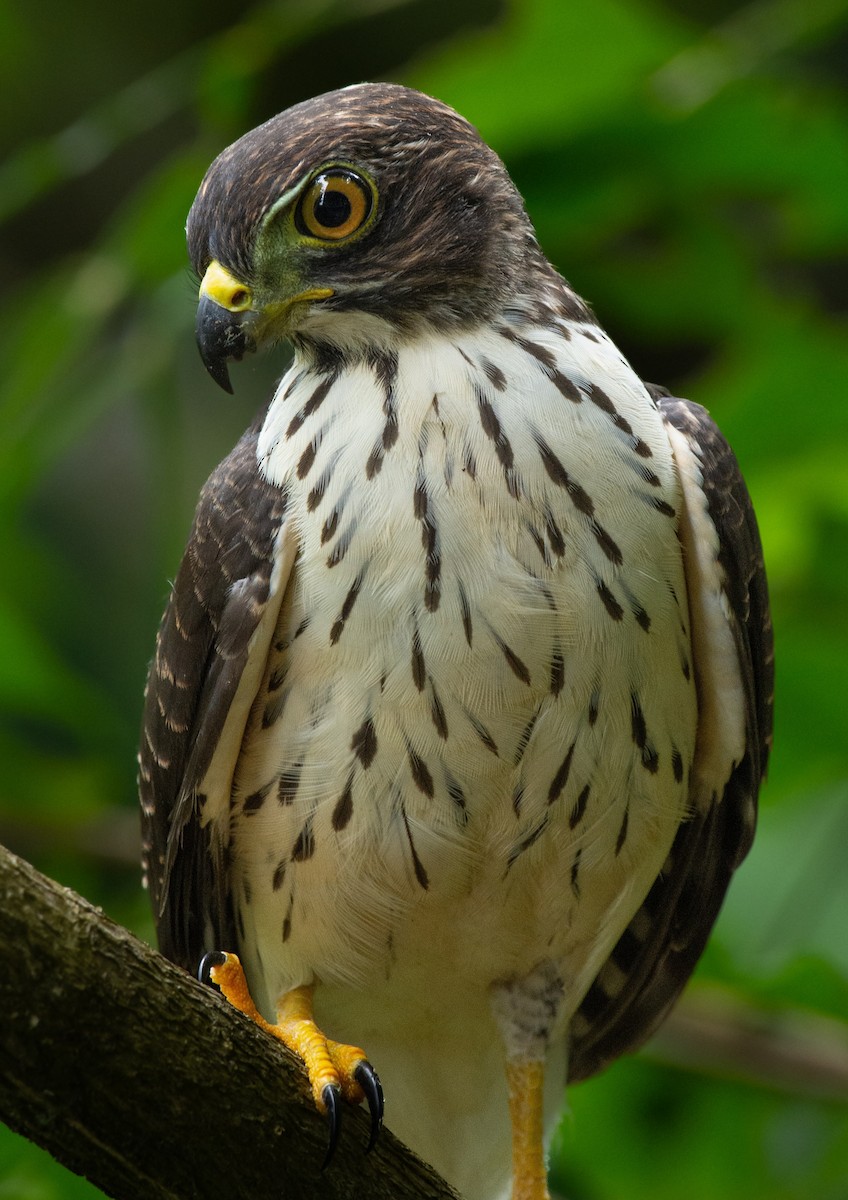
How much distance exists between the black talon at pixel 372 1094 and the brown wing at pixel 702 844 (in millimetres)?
1148

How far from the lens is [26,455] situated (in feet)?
18.2

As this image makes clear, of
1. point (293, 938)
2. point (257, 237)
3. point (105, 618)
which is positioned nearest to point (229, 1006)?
point (293, 938)

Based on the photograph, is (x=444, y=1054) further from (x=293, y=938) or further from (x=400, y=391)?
(x=400, y=391)

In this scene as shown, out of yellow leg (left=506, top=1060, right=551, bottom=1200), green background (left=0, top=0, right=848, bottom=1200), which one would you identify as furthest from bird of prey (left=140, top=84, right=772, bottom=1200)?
green background (left=0, top=0, right=848, bottom=1200)

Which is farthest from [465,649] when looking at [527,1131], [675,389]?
[675,389]

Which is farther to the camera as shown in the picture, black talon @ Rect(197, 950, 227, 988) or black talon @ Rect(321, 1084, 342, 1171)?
black talon @ Rect(197, 950, 227, 988)

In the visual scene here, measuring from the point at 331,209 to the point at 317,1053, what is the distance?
6.28 feet

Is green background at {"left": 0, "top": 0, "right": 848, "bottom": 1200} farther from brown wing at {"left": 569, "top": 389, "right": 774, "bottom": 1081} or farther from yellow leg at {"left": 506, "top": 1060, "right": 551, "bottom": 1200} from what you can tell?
yellow leg at {"left": 506, "top": 1060, "right": 551, "bottom": 1200}

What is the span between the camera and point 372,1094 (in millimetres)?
3350

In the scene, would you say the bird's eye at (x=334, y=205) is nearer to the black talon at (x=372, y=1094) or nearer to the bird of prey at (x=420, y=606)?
the bird of prey at (x=420, y=606)

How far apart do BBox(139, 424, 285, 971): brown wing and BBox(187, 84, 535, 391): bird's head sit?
0.32 metres

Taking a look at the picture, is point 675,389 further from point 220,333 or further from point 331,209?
point 220,333

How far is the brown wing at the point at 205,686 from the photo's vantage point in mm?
3559

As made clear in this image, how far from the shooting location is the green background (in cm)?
551
